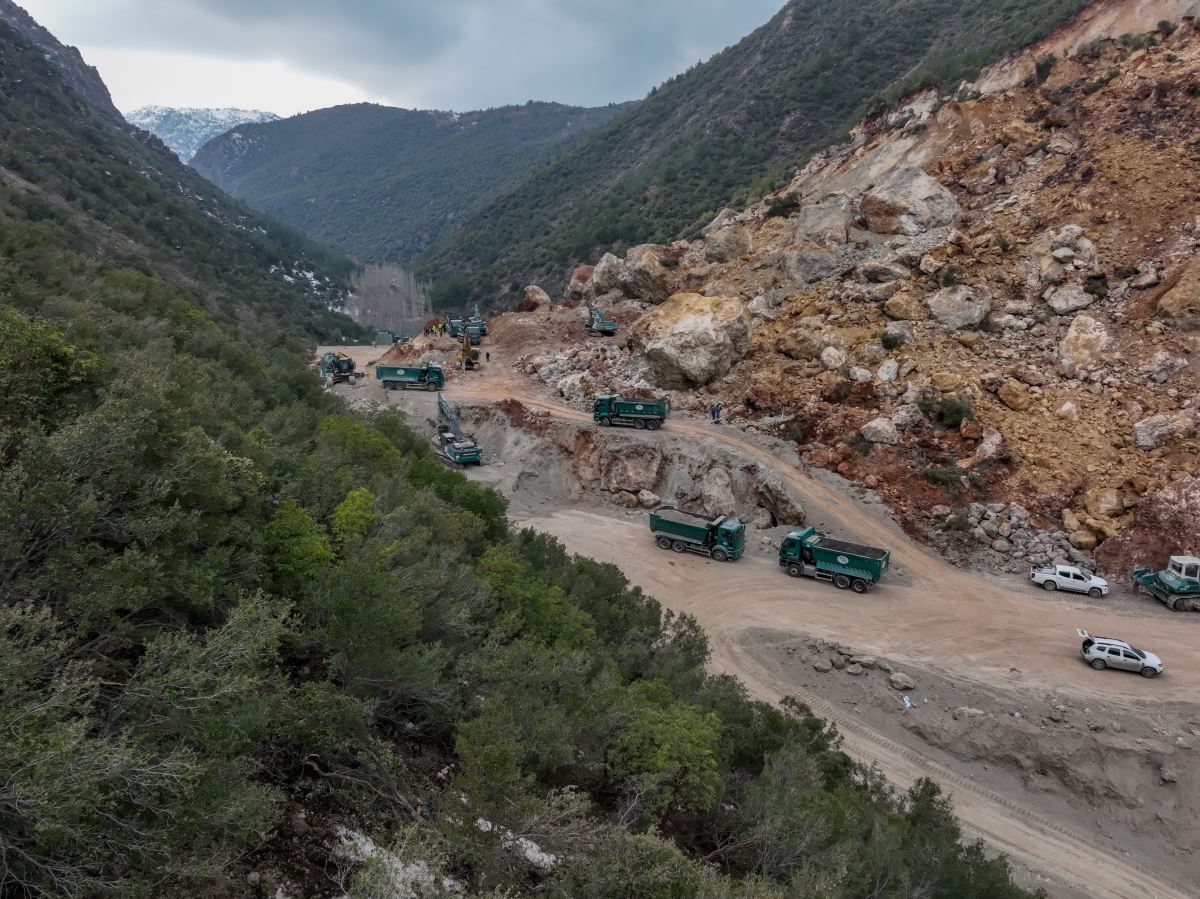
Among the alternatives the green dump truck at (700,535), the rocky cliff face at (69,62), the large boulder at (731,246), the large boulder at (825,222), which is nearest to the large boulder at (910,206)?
the large boulder at (825,222)

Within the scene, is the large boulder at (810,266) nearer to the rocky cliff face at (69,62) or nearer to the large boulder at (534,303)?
the large boulder at (534,303)

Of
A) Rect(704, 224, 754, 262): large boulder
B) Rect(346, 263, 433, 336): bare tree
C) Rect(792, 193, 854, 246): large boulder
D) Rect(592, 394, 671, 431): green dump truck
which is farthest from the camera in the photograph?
Rect(346, 263, 433, 336): bare tree

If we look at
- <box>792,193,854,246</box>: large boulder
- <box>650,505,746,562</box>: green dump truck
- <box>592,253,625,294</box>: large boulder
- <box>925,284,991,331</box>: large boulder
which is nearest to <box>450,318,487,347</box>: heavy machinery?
<box>592,253,625,294</box>: large boulder

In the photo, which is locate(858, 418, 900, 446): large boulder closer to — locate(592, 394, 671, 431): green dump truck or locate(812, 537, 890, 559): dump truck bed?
locate(812, 537, 890, 559): dump truck bed

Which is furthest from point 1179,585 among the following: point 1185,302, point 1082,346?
point 1185,302

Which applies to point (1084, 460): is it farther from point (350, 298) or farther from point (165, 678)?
point (350, 298)

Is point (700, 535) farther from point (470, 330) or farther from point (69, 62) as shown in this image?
point (69, 62)
